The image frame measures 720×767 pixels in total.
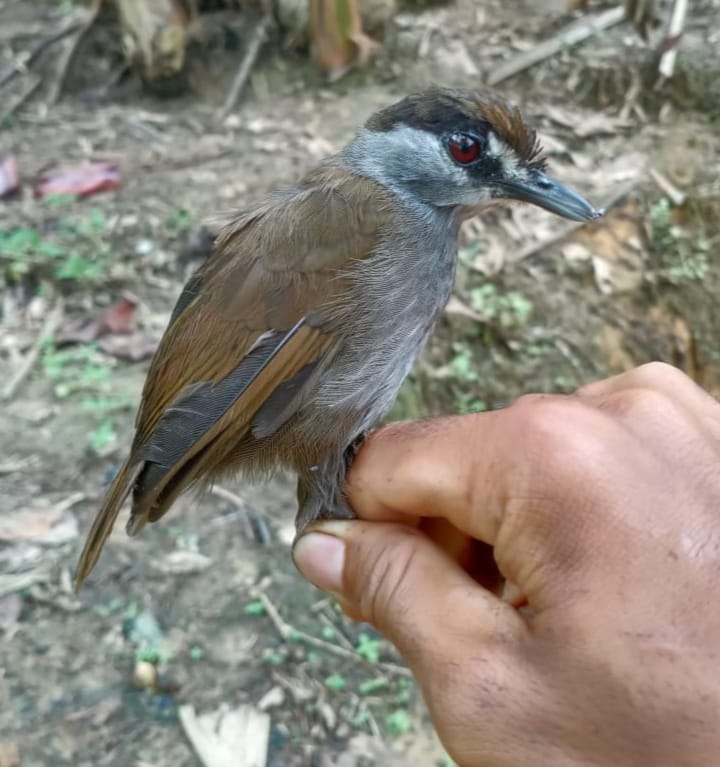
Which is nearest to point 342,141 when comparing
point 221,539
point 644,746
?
point 221,539

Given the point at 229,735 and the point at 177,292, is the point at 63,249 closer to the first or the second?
the point at 177,292

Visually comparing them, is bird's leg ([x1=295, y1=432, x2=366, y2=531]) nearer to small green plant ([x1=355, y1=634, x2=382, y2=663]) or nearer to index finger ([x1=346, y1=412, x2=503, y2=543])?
index finger ([x1=346, y1=412, x2=503, y2=543])

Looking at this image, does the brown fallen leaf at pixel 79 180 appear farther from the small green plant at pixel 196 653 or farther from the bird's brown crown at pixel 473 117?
the bird's brown crown at pixel 473 117

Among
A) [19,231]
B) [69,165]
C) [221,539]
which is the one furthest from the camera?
[69,165]

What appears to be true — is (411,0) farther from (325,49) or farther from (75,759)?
(75,759)

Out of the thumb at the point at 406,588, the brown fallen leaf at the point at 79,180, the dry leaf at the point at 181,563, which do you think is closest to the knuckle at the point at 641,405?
the thumb at the point at 406,588

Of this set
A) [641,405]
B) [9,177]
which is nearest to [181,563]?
[641,405]
